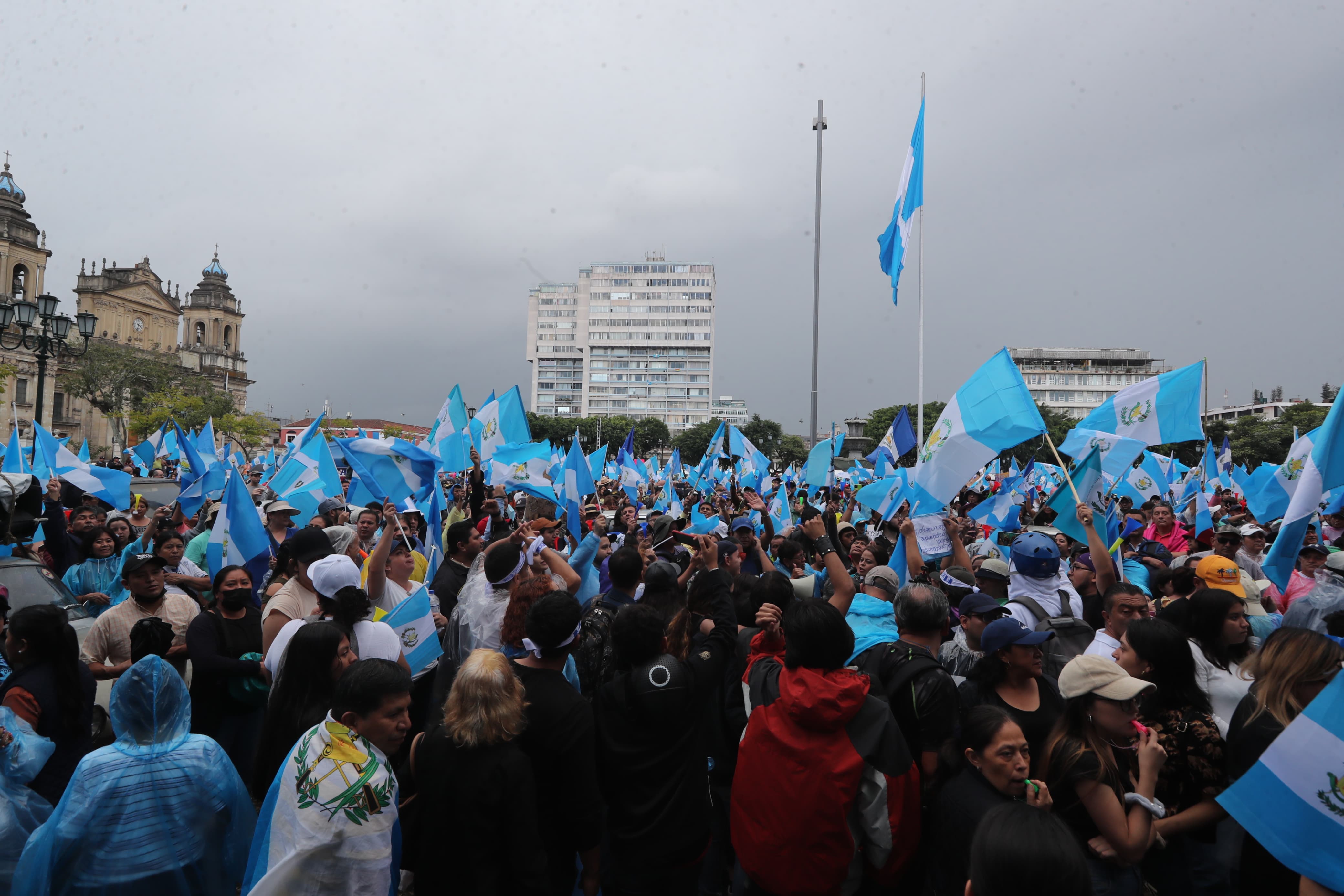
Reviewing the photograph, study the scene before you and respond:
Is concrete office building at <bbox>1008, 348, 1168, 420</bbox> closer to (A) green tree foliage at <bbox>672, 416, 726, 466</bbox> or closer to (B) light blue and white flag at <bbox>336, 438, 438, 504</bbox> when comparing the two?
(A) green tree foliage at <bbox>672, 416, 726, 466</bbox>

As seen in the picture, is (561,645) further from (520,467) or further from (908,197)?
(908,197)

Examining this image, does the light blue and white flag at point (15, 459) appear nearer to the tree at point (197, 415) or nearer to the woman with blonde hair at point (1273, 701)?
the woman with blonde hair at point (1273, 701)

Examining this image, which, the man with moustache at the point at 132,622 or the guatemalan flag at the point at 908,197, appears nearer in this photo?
the man with moustache at the point at 132,622

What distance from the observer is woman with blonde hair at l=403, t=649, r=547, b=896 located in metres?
2.80

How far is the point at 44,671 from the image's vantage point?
3.40 meters

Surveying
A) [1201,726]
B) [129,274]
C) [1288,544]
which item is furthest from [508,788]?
[129,274]

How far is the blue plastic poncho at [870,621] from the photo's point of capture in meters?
3.96

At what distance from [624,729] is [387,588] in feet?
6.88

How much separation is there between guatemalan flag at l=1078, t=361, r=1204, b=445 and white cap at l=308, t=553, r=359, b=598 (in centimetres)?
704

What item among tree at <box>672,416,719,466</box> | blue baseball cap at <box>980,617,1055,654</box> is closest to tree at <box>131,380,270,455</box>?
tree at <box>672,416,719,466</box>

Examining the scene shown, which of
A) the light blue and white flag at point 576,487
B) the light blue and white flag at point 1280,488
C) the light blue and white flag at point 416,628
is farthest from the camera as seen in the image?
the light blue and white flag at point 1280,488

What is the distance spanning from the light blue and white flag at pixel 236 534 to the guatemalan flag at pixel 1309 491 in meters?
7.09

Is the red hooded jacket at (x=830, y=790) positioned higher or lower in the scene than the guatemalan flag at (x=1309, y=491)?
lower

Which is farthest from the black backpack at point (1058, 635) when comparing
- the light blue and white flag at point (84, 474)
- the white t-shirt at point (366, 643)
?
the light blue and white flag at point (84, 474)
